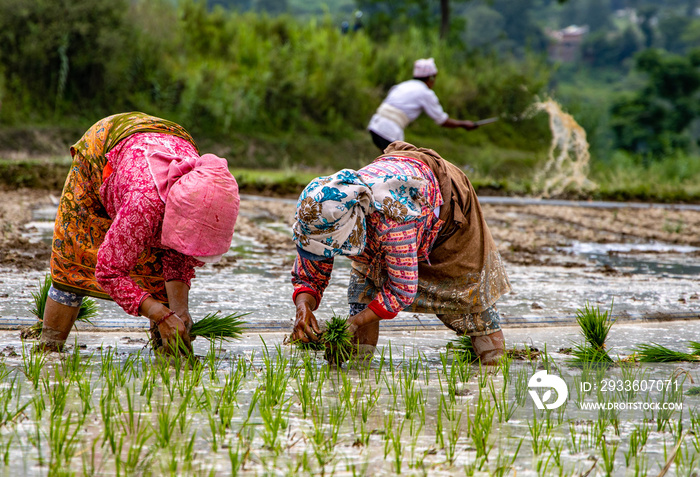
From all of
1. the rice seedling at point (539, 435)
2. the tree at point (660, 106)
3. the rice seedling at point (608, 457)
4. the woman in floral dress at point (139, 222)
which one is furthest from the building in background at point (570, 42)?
the rice seedling at point (608, 457)

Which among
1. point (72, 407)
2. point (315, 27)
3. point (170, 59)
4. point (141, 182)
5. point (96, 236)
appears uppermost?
point (315, 27)

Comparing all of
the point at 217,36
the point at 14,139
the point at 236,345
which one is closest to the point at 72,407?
the point at 236,345

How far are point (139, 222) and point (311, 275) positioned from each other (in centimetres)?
73

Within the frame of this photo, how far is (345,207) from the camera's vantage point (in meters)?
2.70

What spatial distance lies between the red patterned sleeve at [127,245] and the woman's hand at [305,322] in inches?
24.0

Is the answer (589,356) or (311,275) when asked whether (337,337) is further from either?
(589,356)

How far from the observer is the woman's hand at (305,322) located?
9.91ft

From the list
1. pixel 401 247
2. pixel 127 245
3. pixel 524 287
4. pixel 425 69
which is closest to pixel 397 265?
pixel 401 247

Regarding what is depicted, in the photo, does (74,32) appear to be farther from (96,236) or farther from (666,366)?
(666,366)

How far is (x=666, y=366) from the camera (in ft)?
11.1

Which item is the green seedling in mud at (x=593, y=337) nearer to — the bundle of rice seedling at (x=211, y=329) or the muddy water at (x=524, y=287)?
the muddy water at (x=524, y=287)

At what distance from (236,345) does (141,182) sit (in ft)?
3.62

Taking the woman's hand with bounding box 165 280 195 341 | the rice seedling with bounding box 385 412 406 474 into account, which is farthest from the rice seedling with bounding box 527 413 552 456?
the woman's hand with bounding box 165 280 195 341
